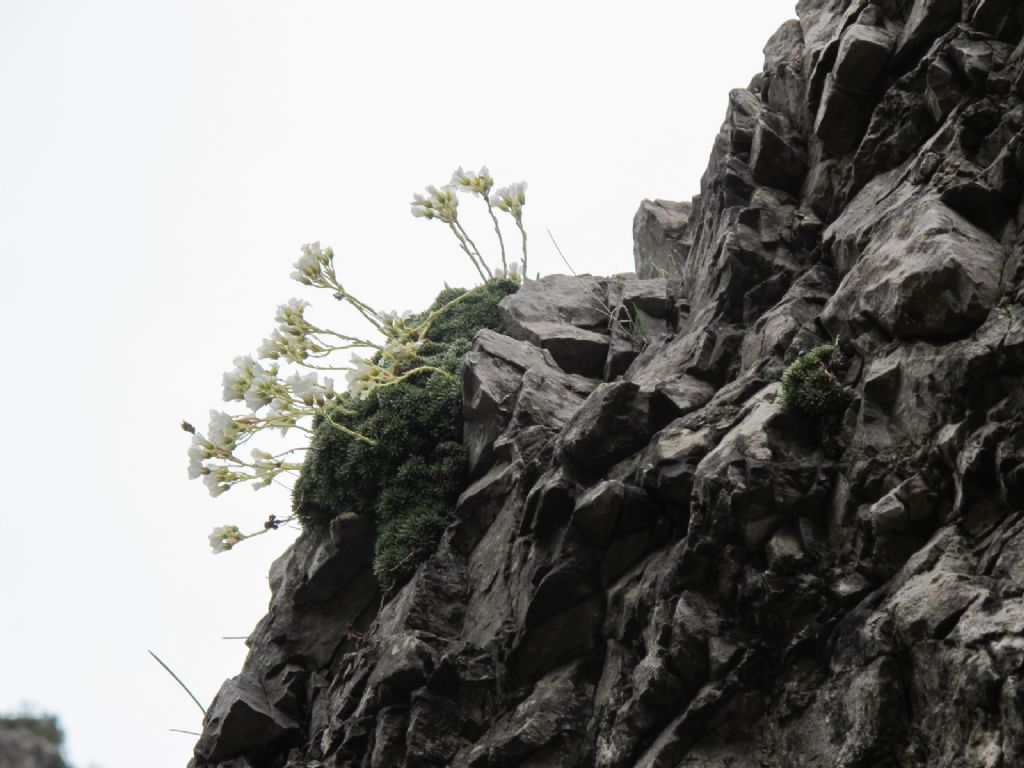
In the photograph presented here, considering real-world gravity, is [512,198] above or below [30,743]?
above

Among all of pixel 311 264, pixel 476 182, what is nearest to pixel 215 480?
pixel 311 264

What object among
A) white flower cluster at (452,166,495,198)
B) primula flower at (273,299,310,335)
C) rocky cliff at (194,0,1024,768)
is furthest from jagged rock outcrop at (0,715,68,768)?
white flower cluster at (452,166,495,198)

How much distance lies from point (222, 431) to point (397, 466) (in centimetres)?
161

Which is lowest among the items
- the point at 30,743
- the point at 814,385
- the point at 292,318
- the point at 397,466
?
the point at 30,743

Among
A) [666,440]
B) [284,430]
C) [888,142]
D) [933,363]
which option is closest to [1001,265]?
[933,363]

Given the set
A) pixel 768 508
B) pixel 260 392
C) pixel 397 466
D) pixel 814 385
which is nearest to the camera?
pixel 768 508

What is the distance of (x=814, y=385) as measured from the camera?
18.5 ft

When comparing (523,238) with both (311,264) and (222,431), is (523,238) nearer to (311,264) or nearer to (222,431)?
(311,264)

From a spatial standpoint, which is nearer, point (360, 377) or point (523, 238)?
point (360, 377)

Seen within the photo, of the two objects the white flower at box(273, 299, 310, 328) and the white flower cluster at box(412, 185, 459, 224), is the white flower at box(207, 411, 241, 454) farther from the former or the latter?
the white flower cluster at box(412, 185, 459, 224)

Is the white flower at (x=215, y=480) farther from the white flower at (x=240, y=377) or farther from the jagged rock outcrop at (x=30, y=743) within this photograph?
the jagged rock outcrop at (x=30, y=743)

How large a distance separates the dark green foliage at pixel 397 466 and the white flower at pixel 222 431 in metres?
0.94

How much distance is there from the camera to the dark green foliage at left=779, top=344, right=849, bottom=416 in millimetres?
5594

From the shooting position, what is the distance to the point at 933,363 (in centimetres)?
504
